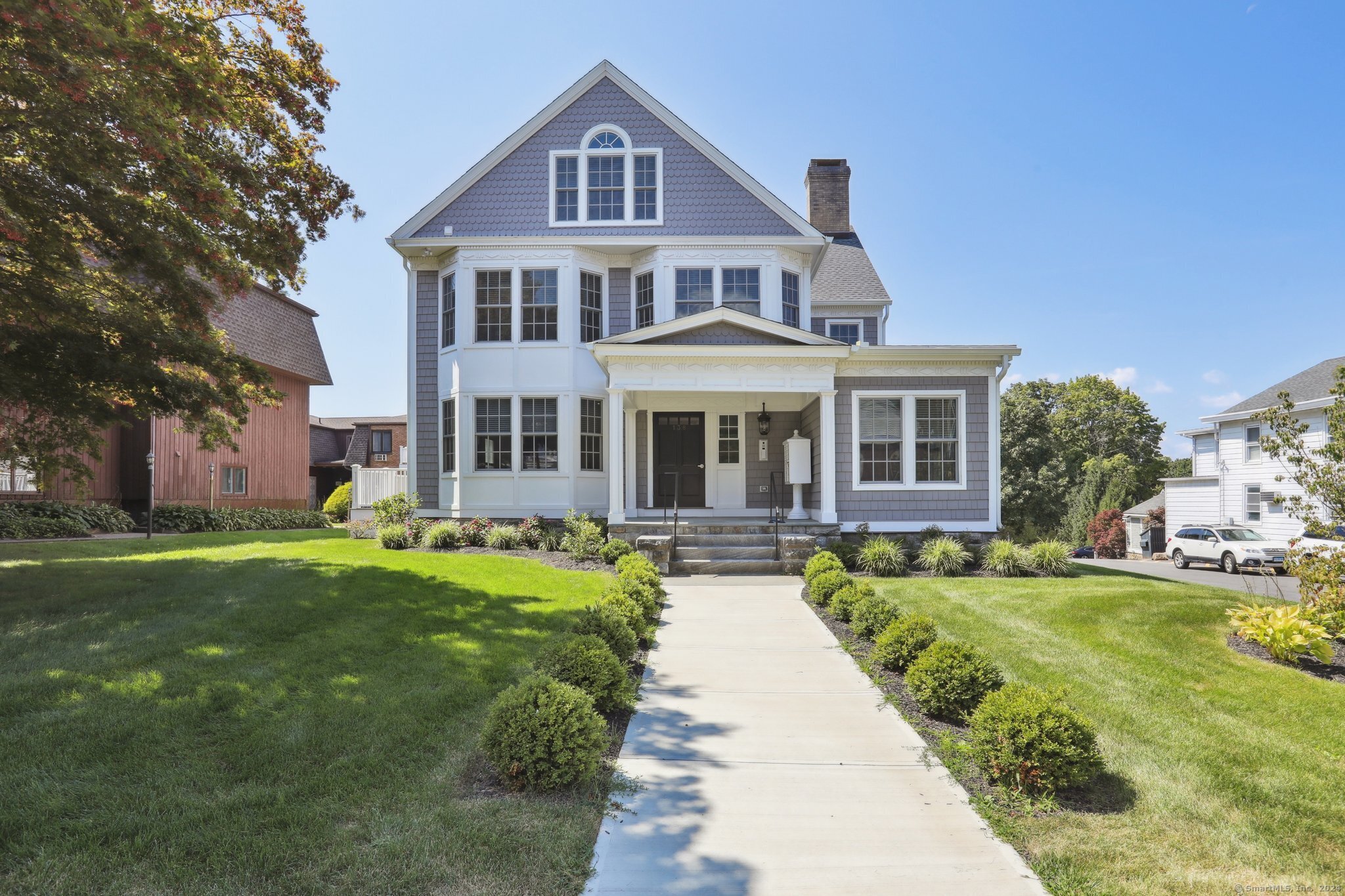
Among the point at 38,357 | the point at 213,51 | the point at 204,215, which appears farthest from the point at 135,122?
the point at 38,357

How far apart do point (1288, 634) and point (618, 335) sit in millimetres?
10871

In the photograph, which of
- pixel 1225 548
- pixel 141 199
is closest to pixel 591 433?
pixel 141 199

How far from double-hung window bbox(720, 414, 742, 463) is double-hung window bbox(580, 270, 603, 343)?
3377 mm

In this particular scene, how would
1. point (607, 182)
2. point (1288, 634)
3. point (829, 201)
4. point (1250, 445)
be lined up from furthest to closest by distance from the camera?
point (1250, 445), point (829, 201), point (607, 182), point (1288, 634)

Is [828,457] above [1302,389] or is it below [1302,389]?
below

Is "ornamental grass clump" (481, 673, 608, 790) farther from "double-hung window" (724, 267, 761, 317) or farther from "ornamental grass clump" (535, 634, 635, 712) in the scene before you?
"double-hung window" (724, 267, 761, 317)

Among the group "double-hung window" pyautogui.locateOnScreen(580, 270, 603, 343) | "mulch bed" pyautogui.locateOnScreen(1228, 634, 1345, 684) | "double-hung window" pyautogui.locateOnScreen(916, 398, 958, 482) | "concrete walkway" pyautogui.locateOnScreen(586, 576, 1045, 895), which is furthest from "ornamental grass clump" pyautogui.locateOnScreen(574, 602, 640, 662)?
"double-hung window" pyautogui.locateOnScreen(580, 270, 603, 343)

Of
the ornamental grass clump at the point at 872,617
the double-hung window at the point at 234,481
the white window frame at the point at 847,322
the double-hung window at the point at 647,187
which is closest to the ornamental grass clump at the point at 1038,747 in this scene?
the ornamental grass clump at the point at 872,617

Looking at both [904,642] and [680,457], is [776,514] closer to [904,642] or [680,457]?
[680,457]

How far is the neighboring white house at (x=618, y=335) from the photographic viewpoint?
44.9ft

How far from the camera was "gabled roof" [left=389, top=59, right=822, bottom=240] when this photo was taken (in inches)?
591

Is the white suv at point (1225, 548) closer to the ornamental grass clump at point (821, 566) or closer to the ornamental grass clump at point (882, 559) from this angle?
the ornamental grass clump at point (882, 559)

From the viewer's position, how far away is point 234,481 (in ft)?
72.3

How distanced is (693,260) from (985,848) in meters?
13.0
